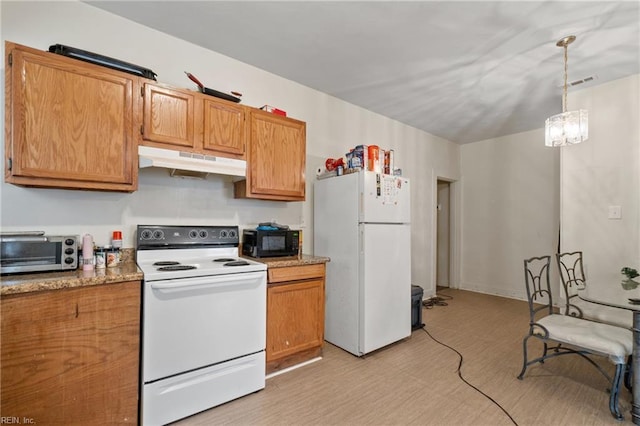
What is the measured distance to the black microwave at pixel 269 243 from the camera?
2.42 meters

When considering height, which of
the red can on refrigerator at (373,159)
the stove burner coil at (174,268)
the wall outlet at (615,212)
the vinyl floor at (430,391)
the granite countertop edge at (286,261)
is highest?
the red can on refrigerator at (373,159)

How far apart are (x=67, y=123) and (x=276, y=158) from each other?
1381mm

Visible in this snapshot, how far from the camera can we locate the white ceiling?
200 cm

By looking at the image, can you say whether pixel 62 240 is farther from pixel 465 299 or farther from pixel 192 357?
pixel 465 299

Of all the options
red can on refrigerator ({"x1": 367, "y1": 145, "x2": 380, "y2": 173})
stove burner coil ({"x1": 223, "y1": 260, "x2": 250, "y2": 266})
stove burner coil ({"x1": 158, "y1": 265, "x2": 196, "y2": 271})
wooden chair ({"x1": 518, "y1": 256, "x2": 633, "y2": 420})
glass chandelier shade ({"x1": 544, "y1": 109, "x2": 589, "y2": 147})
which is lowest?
wooden chair ({"x1": 518, "y1": 256, "x2": 633, "y2": 420})

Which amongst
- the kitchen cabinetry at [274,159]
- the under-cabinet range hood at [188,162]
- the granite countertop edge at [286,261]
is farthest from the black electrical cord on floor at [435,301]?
the under-cabinet range hood at [188,162]

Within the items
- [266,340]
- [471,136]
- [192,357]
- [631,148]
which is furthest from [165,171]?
[471,136]

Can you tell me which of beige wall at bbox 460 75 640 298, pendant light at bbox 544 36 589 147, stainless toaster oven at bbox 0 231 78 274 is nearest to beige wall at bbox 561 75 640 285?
beige wall at bbox 460 75 640 298

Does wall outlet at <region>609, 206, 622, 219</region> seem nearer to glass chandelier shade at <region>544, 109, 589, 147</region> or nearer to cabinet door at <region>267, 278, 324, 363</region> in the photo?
glass chandelier shade at <region>544, 109, 589, 147</region>

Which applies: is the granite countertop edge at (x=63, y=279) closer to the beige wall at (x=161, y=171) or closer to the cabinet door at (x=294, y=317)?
the beige wall at (x=161, y=171)

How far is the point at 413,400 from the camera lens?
1.99 metres

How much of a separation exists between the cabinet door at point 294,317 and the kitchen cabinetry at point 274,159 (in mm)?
802

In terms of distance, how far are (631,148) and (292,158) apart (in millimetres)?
3266

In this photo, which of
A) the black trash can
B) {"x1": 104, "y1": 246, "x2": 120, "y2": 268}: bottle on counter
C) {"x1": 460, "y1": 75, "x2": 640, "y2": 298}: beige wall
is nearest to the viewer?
{"x1": 104, "y1": 246, "x2": 120, "y2": 268}: bottle on counter
